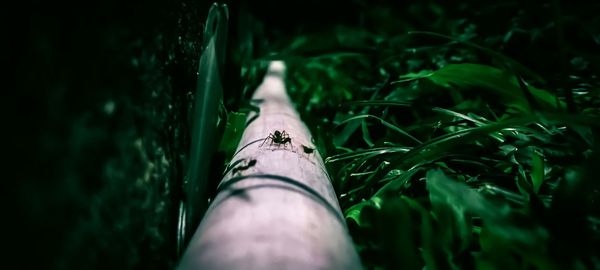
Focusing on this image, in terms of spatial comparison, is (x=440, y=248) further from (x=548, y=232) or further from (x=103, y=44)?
(x=103, y=44)

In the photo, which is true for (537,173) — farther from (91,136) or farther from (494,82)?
(91,136)

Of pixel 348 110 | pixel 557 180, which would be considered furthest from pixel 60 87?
pixel 348 110

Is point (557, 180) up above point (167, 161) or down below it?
below

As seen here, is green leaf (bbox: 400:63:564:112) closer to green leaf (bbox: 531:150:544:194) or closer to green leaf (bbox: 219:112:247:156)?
green leaf (bbox: 531:150:544:194)

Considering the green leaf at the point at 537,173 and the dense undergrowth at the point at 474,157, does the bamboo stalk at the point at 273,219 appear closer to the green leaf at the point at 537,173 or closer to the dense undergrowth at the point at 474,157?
the dense undergrowth at the point at 474,157

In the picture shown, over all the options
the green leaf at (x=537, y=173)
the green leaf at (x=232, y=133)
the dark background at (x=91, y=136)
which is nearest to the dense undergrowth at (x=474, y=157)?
the green leaf at (x=537, y=173)

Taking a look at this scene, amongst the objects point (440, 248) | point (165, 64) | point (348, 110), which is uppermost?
point (165, 64)
